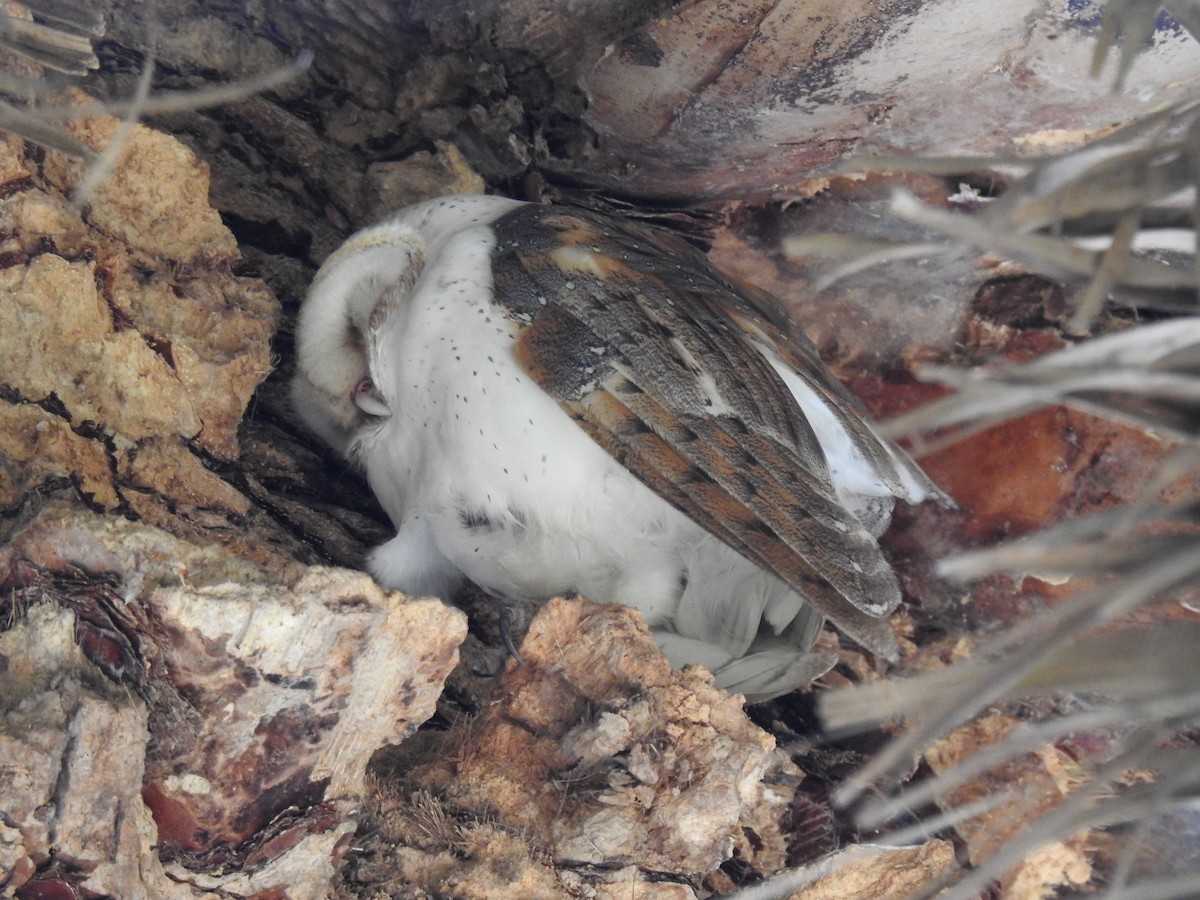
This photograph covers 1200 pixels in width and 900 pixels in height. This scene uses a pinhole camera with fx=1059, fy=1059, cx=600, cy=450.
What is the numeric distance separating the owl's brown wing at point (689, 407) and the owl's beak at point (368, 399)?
1.62 ft

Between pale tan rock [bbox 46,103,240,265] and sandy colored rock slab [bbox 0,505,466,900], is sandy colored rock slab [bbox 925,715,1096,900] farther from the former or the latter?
pale tan rock [bbox 46,103,240,265]

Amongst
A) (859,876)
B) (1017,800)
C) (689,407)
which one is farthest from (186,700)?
(1017,800)

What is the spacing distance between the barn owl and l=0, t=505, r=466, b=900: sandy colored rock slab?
59 centimetres

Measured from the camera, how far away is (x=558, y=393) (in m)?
2.11

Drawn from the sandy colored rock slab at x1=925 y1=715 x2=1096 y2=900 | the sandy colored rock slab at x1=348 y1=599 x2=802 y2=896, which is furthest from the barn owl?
the sandy colored rock slab at x1=925 y1=715 x2=1096 y2=900

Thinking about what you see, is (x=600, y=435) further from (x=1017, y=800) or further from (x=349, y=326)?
(x=1017, y=800)

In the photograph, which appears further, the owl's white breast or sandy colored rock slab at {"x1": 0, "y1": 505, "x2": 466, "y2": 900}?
the owl's white breast

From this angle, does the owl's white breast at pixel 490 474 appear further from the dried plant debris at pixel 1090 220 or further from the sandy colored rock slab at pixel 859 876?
the dried plant debris at pixel 1090 220

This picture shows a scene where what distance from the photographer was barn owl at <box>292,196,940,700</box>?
6.76 feet

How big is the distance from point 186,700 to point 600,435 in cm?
91

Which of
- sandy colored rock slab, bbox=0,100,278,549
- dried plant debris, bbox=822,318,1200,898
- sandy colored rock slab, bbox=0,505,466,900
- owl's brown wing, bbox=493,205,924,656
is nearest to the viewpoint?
dried plant debris, bbox=822,318,1200,898

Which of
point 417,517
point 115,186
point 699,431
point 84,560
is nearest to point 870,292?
point 699,431

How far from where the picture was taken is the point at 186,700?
155 centimetres

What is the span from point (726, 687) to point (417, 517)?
0.78 metres
